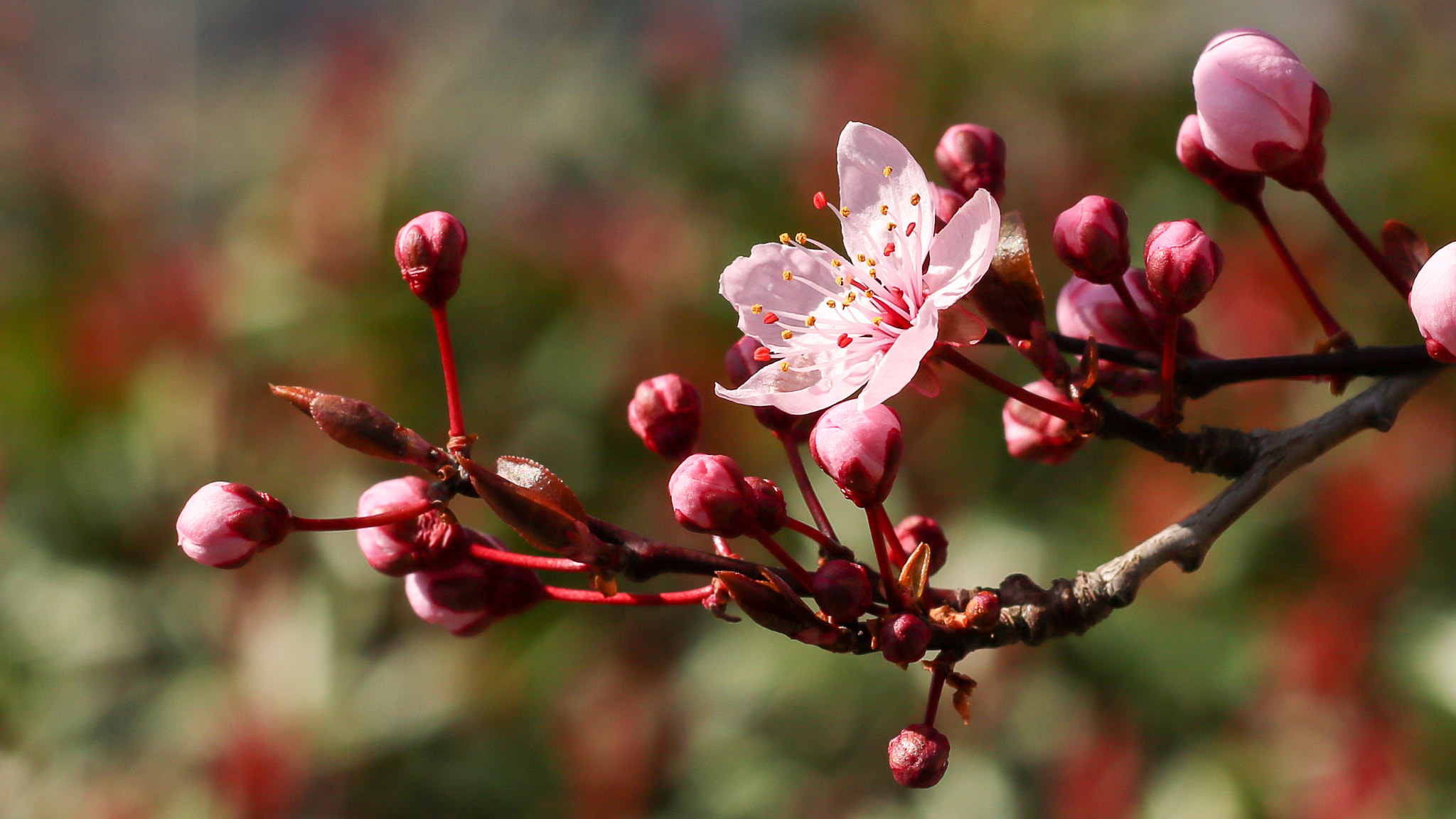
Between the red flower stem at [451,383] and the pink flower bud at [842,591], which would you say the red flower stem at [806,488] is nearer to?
the pink flower bud at [842,591]

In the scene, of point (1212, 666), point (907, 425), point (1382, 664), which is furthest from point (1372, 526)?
point (907, 425)

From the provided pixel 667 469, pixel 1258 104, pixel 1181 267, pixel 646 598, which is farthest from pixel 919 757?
pixel 667 469

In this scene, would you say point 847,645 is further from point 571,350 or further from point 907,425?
point 571,350

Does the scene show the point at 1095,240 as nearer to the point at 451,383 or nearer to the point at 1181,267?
the point at 1181,267

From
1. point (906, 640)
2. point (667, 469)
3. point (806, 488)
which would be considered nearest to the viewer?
point (906, 640)

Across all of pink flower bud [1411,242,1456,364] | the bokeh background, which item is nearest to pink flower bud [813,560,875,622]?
pink flower bud [1411,242,1456,364]

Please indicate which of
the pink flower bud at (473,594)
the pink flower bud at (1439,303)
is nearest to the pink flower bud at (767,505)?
the pink flower bud at (473,594)
